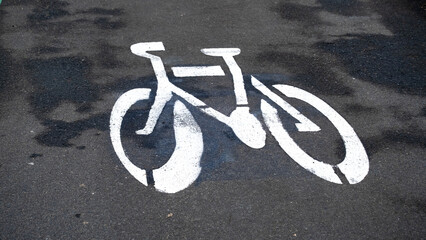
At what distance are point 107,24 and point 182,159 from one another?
4.36 meters

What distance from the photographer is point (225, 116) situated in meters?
6.86

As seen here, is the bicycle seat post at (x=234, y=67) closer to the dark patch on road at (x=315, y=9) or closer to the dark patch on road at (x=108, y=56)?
the dark patch on road at (x=108, y=56)

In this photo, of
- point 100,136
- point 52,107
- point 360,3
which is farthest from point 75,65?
point 360,3

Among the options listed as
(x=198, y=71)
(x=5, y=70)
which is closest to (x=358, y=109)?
(x=198, y=71)

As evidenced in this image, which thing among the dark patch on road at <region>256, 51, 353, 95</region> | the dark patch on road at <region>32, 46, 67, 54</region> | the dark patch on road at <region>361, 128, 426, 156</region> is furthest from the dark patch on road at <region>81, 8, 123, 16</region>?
the dark patch on road at <region>361, 128, 426, 156</region>

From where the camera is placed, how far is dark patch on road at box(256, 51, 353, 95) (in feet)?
24.8

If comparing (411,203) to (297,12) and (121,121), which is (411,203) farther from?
(297,12)

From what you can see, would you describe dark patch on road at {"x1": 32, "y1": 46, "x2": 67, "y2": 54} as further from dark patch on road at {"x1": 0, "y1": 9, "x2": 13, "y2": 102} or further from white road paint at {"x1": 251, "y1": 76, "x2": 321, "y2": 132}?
white road paint at {"x1": 251, "y1": 76, "x2": 321, "y2": 132}

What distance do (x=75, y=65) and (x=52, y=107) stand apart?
1.23m

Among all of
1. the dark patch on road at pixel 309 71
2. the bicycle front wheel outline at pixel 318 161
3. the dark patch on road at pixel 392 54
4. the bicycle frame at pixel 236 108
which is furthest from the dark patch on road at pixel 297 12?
the bicycle front wheel outline at pixel 318 161

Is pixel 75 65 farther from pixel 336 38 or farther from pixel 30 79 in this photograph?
pixel 336 38

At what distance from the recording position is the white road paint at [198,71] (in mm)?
7844

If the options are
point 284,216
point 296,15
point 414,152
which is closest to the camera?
point 284,216

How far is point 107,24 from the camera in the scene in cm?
952
